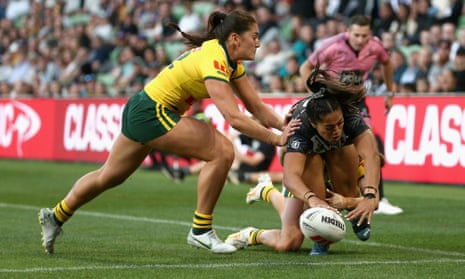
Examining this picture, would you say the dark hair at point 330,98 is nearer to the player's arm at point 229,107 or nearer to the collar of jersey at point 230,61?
the player's arm at point 229,107

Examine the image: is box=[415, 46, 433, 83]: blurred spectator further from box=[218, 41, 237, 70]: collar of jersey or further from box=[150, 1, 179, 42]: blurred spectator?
box=[218, 41, 237, 70]: collar of jersey

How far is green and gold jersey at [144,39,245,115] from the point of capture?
28.1ft

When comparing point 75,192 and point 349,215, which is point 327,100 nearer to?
point 349,215

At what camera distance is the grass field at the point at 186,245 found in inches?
311

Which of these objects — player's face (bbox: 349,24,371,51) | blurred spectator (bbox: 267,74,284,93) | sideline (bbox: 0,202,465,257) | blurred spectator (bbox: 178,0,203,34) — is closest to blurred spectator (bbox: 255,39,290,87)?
blurred spectator (bbox: 267,74,284,93)

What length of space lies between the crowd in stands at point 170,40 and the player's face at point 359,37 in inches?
176

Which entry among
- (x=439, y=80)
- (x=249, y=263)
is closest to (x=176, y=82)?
(x=249, y=263)

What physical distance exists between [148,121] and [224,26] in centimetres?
96

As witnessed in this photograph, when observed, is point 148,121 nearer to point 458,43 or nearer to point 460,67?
point 460,67

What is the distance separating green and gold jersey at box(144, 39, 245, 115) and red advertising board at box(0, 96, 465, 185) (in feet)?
27.4

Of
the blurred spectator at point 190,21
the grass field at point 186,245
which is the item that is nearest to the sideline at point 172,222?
the grass field at point 186,245

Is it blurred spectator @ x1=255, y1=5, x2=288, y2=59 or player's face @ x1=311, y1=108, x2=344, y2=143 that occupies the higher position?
player's face @ x1=311, y1=108, x2=344, y2=143

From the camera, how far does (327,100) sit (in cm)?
836

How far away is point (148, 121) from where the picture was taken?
867cm
